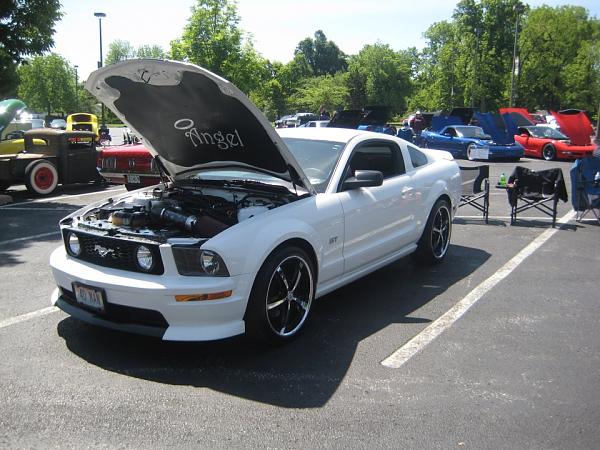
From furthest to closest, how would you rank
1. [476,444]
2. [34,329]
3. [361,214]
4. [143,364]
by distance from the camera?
1. [361,214]
2. [34,329]
3. [143,364]
4. [476,444]

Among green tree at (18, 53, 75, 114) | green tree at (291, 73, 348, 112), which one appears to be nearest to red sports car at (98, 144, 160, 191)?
green tree at (291, 73, 348, 112)

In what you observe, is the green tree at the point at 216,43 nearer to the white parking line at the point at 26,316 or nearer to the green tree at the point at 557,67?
the white parking line at the point at 26,316

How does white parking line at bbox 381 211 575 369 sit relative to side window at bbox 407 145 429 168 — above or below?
below

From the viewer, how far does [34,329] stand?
14.3ft

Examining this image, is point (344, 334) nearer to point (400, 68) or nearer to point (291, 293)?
point (291, 293)

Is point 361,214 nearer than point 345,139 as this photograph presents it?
Yes

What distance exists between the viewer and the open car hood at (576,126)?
20.6m

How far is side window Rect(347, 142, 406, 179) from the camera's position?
5.23m

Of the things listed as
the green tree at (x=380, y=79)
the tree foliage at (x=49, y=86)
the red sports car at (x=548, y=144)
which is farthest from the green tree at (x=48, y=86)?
the red sports car at (x=548, y=144)

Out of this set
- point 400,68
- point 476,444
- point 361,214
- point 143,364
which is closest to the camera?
point 476,444

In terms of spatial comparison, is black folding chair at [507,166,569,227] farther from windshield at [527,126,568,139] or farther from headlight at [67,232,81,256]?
windshield at [527,126,568,139]

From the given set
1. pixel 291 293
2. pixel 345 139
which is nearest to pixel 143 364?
pixel 291 293

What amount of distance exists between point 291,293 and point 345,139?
5.58 feet

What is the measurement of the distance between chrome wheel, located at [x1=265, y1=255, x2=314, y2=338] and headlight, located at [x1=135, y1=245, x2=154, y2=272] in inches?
31.6
